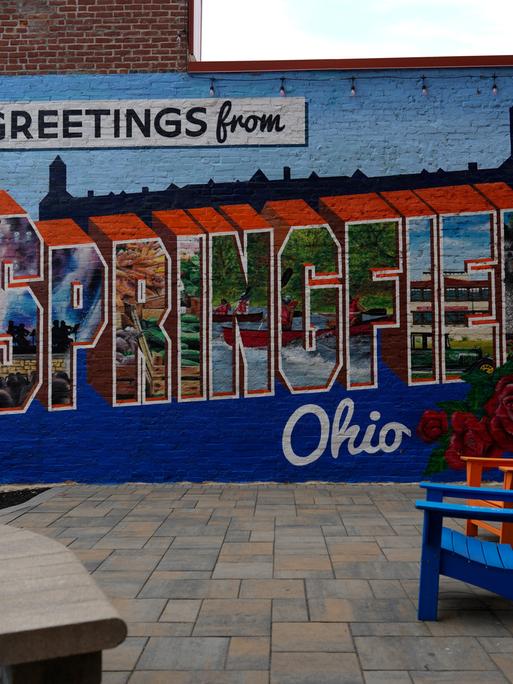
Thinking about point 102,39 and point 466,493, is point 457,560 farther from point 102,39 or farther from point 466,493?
point 102,39

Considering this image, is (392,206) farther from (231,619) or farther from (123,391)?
(231,619)

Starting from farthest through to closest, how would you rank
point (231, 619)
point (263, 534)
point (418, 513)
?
point (418, 513)
point (263, 534)
point (231, 619)

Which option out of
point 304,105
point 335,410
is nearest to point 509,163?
point 304,105

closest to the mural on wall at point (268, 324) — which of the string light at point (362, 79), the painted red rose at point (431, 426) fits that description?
the painted red rose at point (431, 426)

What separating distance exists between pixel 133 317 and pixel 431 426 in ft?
11.7

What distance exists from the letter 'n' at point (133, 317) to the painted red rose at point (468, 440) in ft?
10.6

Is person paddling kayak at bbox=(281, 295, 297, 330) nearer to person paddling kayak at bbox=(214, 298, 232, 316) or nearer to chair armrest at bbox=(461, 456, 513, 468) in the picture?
person paddling kayak at bbox=(214, 298, 232, 316)

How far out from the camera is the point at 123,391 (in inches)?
345

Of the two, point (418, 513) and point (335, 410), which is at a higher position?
point (335, 410)

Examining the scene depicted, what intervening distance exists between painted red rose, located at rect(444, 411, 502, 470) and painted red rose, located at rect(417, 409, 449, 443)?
0.38 feet

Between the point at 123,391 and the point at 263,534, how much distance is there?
3.22 metres

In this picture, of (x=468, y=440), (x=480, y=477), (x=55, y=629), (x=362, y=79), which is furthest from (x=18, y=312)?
(x=55, y=629)

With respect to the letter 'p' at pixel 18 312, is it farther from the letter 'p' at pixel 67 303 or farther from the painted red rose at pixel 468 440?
the painted red rose at pixel 468 440

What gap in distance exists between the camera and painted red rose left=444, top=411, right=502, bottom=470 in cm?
871
